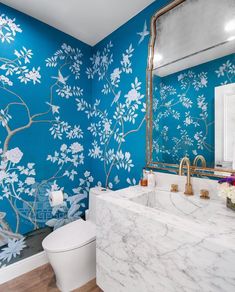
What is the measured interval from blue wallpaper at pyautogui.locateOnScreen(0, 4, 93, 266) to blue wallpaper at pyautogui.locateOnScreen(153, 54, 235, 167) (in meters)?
1.02

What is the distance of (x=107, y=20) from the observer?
6.14 feet

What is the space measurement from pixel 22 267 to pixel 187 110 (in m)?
2.10

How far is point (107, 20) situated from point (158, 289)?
2.31m

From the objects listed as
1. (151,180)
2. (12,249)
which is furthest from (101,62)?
(12,249)

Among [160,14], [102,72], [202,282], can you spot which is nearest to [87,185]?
[102,72]

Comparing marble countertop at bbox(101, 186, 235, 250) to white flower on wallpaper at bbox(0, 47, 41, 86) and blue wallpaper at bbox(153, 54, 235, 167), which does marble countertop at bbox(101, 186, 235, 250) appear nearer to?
blue wallpaper at bbox(153, 54, 235, 167)

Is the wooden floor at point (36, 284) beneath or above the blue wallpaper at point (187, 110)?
beneath

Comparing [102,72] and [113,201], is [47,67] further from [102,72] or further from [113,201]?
[113,201]

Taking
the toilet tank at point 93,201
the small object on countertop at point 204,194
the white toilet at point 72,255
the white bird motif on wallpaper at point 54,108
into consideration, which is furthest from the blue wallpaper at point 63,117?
the small object on countertop at point 204,194

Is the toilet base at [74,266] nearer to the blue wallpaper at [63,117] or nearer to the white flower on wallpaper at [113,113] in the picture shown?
the blue wallpaper at [63,117]

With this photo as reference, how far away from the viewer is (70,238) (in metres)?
1.51

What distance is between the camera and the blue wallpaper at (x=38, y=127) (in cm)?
166

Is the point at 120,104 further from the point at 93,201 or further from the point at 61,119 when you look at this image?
the point at 93,201

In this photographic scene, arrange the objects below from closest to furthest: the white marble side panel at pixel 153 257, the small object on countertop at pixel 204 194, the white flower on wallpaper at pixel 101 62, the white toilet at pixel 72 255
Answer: the white marble side panel at pixel 153 257, the small object on countertop at pixel 204 194, the white toilet at pixel 72 255, the white flower on wallpaper at pixel 101 62
